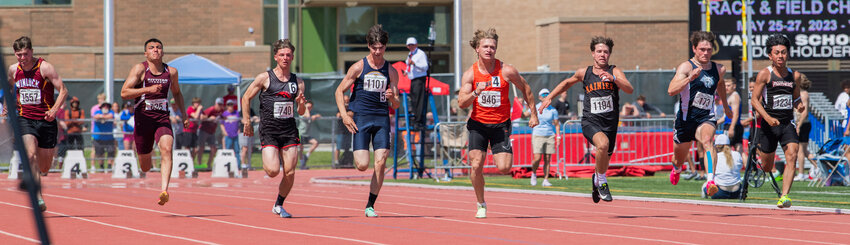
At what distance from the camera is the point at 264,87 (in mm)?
12156

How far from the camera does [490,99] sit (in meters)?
11.8

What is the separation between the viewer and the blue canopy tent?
28781 millimetres

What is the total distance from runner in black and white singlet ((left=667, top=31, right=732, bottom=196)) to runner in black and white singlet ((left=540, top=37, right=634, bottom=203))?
623 millimetres

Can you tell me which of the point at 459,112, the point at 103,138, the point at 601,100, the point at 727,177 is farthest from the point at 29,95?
the point at 459,112

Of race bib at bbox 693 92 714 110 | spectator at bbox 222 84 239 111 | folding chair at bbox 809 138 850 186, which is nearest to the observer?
race bib at bbox 693 92 714 110

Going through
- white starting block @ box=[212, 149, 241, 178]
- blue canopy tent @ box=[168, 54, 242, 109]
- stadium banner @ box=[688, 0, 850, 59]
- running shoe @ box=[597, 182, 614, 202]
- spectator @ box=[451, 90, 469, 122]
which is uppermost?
stadium banner @ box=[688, 0, 850, 59]

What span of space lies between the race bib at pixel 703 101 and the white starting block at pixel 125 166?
45.9 ft

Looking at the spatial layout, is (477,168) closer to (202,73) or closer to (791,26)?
(791,26)

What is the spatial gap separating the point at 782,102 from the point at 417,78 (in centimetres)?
870

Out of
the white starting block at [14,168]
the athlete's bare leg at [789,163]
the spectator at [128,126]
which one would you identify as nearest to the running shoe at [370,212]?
the athlete's bare leg at [789,163]

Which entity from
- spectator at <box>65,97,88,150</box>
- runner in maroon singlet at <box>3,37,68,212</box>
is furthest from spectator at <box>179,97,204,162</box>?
runner in maroon singlet at <box>3,37,68,212</box>

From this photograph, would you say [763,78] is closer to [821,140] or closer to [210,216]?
[210,216]

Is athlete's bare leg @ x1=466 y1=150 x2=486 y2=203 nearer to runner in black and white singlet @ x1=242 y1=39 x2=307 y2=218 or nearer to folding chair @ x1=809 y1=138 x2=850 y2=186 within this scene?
runner in black and white singlet @ x1=242 y1=39 x2=307 y2=218

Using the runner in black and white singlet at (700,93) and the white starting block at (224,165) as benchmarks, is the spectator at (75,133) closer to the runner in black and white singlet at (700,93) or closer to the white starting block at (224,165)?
the white starting block at (224,165)
